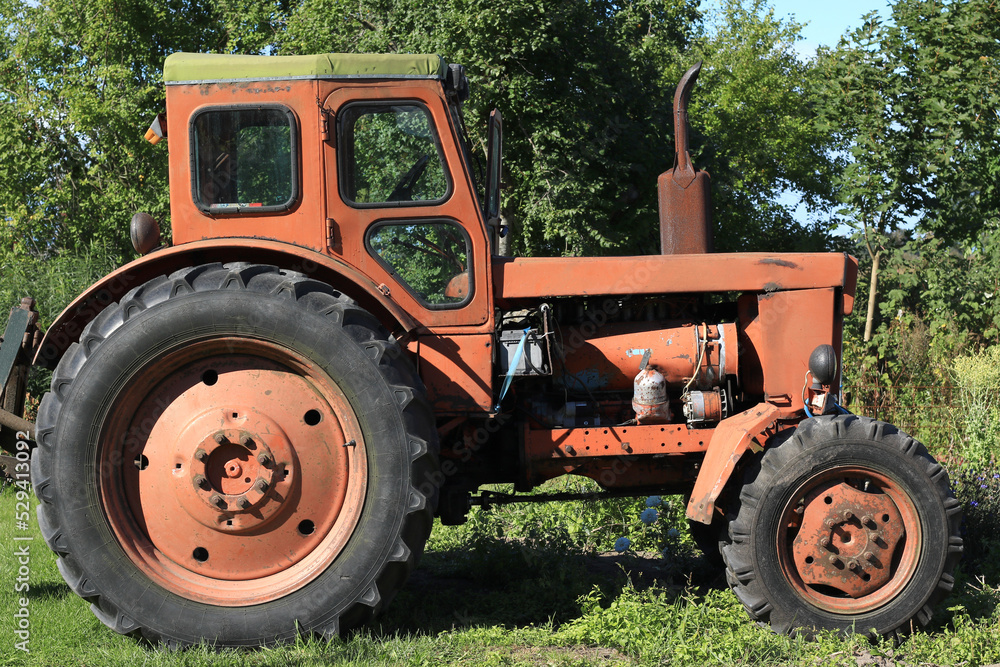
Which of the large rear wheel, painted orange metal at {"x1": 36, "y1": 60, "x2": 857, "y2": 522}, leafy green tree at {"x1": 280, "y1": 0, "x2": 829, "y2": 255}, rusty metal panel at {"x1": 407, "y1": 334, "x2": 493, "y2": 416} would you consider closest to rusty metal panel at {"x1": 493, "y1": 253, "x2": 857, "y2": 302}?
painted orange metal at {"x1": 36, "y1": 60, "x2": 857, "y2": 522}

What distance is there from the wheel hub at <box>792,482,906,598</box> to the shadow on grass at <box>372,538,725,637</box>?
2.07ft

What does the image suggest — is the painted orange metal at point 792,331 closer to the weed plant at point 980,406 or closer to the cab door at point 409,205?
the cab door at point 409,205

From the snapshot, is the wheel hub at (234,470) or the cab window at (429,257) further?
the cab window at (429,257)

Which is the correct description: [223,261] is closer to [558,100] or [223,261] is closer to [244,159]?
[244,159]

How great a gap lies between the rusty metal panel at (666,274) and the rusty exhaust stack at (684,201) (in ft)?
0.83

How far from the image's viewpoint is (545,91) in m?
10.9

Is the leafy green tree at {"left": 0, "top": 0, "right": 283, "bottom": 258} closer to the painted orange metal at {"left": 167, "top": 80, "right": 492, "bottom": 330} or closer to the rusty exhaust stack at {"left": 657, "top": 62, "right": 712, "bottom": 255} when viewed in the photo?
the painted orange metal at {"left": 167, "top": 80, "right": 492, "bottom": 330}

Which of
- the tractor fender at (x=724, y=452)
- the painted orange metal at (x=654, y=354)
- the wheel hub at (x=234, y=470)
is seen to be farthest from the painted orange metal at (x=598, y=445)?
the wheel hub at (x=234, y=470)

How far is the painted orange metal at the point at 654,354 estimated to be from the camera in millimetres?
4547

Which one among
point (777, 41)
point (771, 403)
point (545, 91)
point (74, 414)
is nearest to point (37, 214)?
point (545, 91)

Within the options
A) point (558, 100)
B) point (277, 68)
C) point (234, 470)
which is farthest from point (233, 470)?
point (558, 100)

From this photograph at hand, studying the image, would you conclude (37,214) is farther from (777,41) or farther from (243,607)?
(777,41)

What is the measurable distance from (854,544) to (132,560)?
3330 mm

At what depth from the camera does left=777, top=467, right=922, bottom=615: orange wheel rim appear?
13.2 feet
